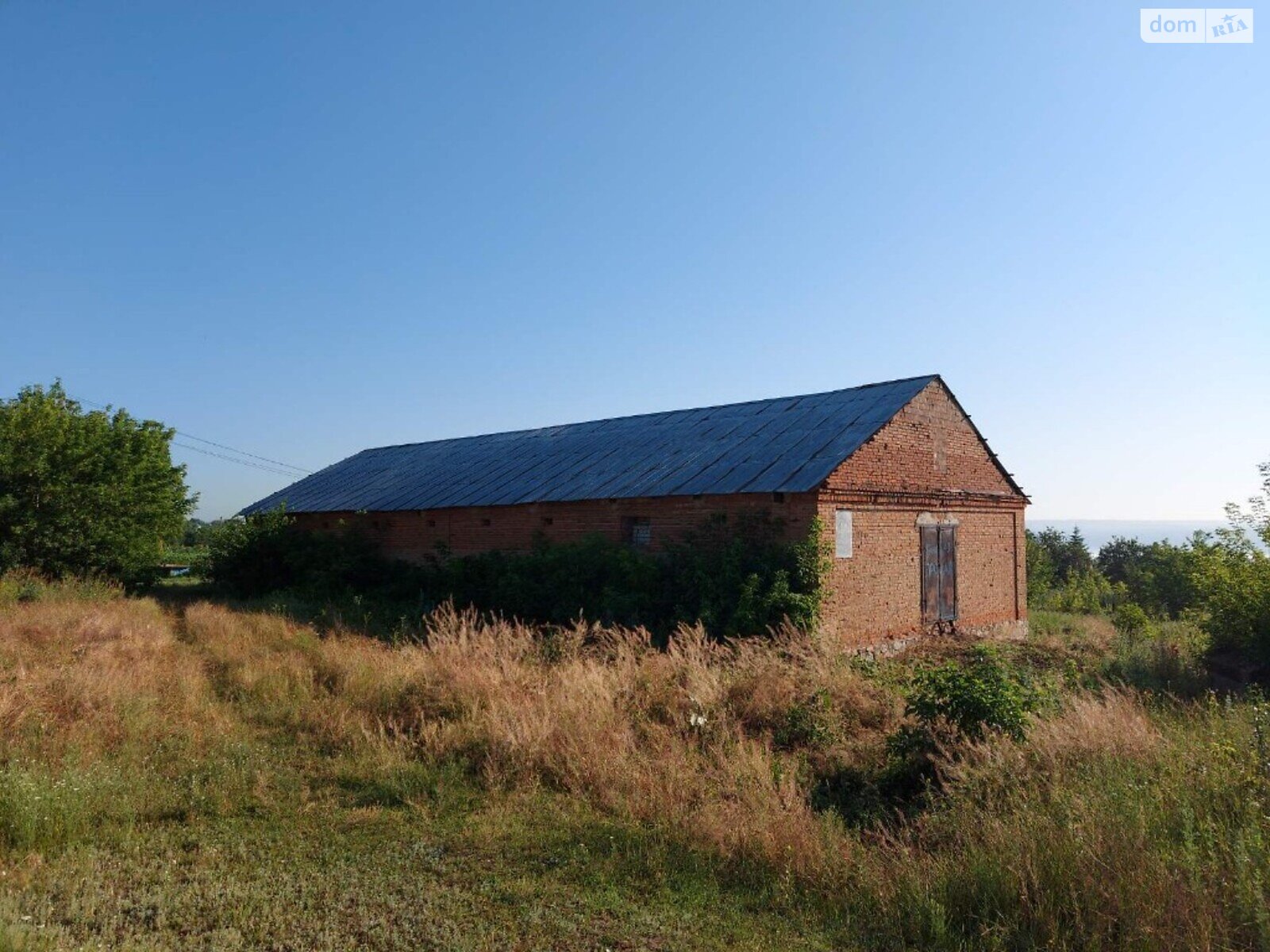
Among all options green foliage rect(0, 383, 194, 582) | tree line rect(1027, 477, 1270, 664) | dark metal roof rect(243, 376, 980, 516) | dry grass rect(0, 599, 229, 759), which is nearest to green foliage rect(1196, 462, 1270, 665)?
tree line rect(1027, 477, 1270, 664)

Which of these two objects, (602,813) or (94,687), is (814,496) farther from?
(94,687)

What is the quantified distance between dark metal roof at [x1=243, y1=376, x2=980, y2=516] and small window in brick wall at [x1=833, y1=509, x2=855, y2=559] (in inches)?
36.8

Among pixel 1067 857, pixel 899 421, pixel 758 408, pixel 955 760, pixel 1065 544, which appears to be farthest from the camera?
pixel 1065 544

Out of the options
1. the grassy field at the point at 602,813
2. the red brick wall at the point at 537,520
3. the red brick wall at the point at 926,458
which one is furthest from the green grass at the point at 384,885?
the red brick wall at the point at 926,458

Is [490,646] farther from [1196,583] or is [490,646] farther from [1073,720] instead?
[1196,583]

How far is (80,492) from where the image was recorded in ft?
64.6

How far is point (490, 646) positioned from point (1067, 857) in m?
6.86

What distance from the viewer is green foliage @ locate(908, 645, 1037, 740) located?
7.09 meters

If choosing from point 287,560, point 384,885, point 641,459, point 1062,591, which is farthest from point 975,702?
point 1062,591

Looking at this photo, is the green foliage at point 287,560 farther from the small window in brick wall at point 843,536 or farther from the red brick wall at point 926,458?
the red brick wall at point 926,458

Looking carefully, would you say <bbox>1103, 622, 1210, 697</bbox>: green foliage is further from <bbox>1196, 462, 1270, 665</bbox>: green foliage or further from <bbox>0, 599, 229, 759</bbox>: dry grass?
<bbox>0, 599, 229, 759</bbox>: dry grass

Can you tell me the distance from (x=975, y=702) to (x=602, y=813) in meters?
3.47

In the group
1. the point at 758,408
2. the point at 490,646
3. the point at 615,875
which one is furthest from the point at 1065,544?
the point at 615,875

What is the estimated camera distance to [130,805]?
5.92 meters
